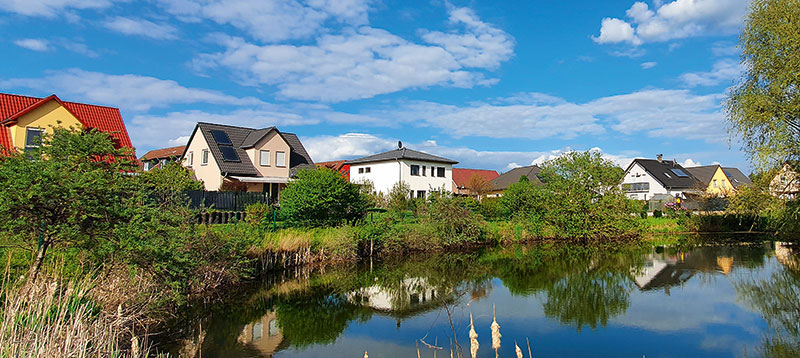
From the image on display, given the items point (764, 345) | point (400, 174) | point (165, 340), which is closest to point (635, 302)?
point (764, 345)

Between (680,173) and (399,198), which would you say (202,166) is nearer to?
(399,198)

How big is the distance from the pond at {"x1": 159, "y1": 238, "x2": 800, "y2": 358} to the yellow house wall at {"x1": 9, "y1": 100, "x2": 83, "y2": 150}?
18662mm

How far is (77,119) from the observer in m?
26.0

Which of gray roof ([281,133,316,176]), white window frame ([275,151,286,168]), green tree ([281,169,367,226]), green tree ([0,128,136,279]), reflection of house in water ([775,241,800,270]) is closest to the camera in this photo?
green tree ([0,128,136,279])

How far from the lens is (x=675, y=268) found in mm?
18828

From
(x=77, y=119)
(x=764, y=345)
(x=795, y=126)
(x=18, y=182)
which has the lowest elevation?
(x=764, y=345)

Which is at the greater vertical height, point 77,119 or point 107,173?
point 77,119

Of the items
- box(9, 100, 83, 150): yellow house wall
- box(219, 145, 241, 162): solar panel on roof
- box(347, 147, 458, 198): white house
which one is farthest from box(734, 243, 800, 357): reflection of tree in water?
box(219, 145, 241, 162): solar panel on roof

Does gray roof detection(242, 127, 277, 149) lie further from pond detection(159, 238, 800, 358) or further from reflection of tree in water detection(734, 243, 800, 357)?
reflection of tree in water detection(734, 243, 800, 357)

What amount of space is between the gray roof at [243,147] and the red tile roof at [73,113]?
224 inches

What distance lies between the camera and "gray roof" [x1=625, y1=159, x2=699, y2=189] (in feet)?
181

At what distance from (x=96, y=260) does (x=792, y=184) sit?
25579 mm

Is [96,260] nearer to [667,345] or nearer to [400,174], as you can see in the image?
[667,345]

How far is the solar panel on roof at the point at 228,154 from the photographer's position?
33.5m
